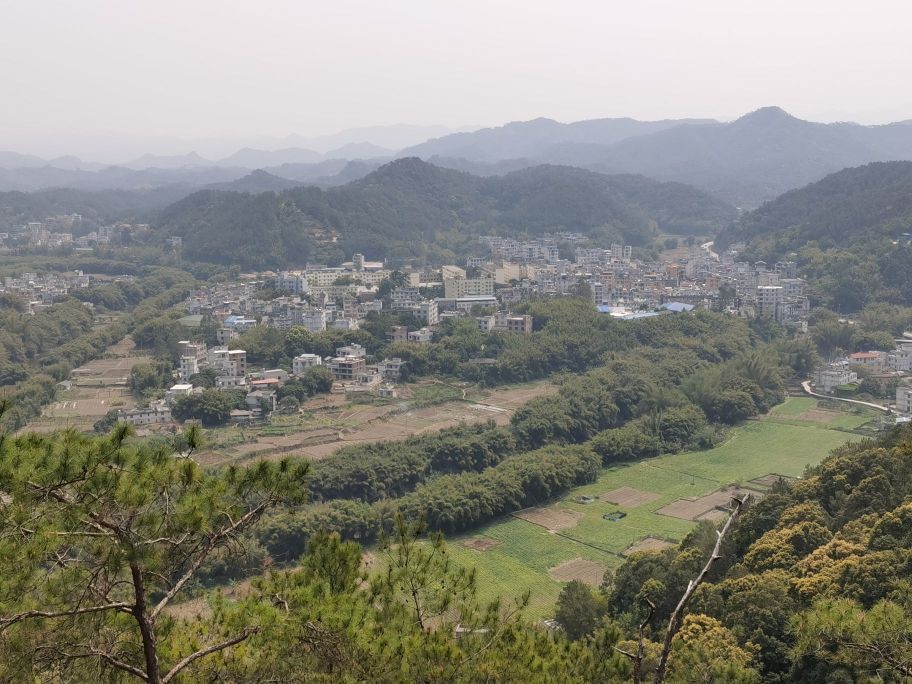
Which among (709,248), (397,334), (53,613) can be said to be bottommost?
(397,334)

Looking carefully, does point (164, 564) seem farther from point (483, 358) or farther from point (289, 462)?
point (483, 358)

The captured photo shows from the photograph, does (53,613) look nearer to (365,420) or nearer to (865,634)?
(865,634)

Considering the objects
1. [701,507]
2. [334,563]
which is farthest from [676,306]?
[334,563]

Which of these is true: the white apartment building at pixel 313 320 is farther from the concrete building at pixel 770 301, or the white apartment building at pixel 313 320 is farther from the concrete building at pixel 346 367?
the concrete building at pixel 770 301

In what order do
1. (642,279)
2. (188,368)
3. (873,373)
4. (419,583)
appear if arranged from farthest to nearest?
1. (642,279)
2. (873,373)
3. (188,368)
4. (419,583)

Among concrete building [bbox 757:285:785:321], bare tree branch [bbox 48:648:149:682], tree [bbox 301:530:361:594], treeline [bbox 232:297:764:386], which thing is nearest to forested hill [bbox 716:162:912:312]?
concrete building [bbox 757:285:785:321]

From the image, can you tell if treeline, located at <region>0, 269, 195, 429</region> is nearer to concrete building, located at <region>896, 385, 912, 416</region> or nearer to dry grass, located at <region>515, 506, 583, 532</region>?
dry grass, located at <region>515, 506, 583, 532</region>
